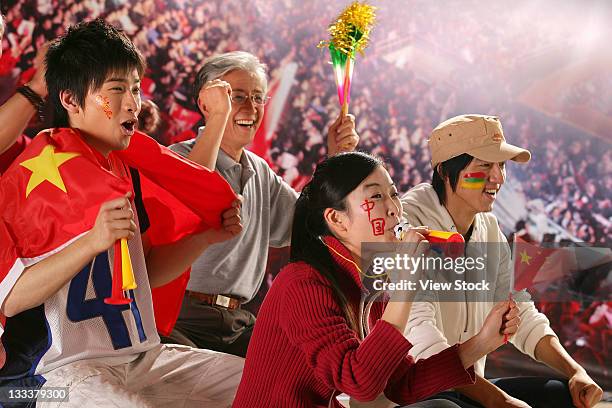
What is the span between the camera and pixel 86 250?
162cm

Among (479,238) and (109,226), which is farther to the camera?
(479,238)

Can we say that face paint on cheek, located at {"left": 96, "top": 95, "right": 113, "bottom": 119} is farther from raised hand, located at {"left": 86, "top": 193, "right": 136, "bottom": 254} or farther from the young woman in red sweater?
the young woman in red sweater

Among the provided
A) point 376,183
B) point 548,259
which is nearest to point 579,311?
point 548,259

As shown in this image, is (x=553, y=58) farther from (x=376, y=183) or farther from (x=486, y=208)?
(x=376, y=183)

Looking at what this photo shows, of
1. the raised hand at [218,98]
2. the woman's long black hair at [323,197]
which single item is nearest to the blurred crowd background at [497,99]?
the raised hand at [218,98]

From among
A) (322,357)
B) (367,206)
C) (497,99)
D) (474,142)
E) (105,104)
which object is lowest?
(322,357)

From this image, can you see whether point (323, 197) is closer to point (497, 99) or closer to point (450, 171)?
point (450, 171)

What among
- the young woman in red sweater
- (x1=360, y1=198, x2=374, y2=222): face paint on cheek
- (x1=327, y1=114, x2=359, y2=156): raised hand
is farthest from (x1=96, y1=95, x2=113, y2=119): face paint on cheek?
(x1=327, y1=114, x2=359, y2=156): raised hand

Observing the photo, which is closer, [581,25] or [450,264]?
[450,264]

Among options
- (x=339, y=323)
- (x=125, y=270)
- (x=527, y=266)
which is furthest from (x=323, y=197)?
(x=527, y=266)

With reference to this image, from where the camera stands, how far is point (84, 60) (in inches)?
70.9

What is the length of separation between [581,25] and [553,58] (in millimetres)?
230

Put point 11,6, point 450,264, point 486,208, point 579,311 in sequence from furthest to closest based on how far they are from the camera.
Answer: point 579,311, point 11,6, point 486,208, point 450,264

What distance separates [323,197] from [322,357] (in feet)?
1.28
